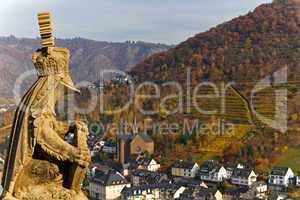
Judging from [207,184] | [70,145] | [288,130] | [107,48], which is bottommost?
[207,184]

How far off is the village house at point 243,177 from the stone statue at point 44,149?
43791 mm

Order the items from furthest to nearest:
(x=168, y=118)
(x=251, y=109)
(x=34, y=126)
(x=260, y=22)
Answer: (x=260, y=22), (x=168, y=118), (x=251, y=109), (x=34, y=126)

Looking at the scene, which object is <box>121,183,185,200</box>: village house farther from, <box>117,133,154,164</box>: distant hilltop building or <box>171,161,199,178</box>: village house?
<box>117,133,154,164</box>: distant hilltop building

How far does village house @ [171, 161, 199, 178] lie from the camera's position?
5278 centimetres

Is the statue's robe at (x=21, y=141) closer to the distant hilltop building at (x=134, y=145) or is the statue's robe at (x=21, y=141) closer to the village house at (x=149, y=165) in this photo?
the village house at (x=149, y=165)

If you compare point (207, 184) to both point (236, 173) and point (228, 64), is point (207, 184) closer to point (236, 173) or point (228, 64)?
point (236, 173)

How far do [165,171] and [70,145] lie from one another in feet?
171

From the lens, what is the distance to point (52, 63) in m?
4.42

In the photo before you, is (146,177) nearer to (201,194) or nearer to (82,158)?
(201,194)

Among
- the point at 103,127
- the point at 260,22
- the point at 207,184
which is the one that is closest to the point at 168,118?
the point at 103,127

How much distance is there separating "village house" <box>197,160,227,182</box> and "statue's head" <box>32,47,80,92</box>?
47105 mm

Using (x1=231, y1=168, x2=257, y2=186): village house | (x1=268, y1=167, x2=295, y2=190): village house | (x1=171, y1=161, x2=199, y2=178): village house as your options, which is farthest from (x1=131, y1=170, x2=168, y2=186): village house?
(x1=268, y1=167, x2=295, y2=190): village house

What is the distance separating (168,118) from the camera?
7025 centimetres

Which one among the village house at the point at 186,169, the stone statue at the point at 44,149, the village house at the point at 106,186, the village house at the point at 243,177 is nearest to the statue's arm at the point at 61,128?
the stone statue at the point at 44,149
